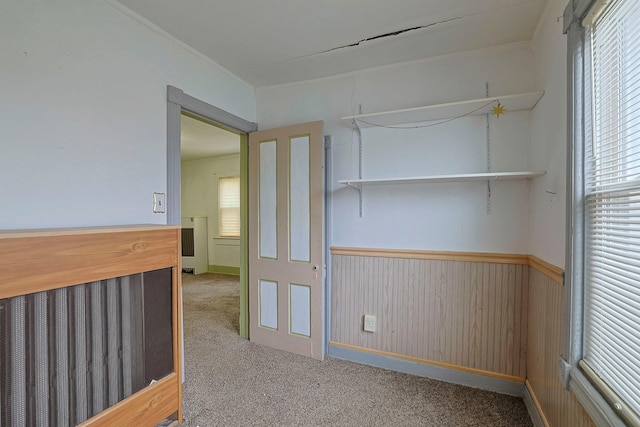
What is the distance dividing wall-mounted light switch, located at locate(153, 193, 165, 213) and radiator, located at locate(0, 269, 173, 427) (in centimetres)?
52

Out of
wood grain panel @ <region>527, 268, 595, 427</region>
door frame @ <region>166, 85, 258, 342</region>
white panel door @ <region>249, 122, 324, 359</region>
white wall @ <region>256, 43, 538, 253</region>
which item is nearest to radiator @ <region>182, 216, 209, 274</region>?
door frame @ <region>166, 85, 258, 342</region>

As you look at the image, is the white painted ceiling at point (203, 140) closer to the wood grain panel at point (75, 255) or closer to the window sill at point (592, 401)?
the wood grain panel at point (75, 255)

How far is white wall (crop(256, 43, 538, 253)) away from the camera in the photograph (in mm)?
1976

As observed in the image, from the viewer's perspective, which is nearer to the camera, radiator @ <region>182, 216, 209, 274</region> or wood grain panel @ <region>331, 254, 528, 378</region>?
wood grain panel @ <region>331, 254, 528, 378</region>

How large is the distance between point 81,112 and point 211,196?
4.65 m

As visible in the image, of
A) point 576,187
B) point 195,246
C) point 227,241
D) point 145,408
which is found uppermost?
point 576,187

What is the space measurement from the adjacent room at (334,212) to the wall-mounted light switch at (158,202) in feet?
0.11

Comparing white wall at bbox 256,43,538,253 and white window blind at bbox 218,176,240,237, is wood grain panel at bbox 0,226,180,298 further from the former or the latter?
white window blind at bbox 218,176,240,237

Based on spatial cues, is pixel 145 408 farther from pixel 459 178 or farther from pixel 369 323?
pixel 459 178

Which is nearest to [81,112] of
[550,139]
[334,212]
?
[334,212]

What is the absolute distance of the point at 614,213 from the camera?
100 centimetres

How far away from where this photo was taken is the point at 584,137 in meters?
1.16

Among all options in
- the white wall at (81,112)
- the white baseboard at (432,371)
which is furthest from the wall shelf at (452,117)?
the white wall at (81,112)

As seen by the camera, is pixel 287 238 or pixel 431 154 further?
pixel 287 238
